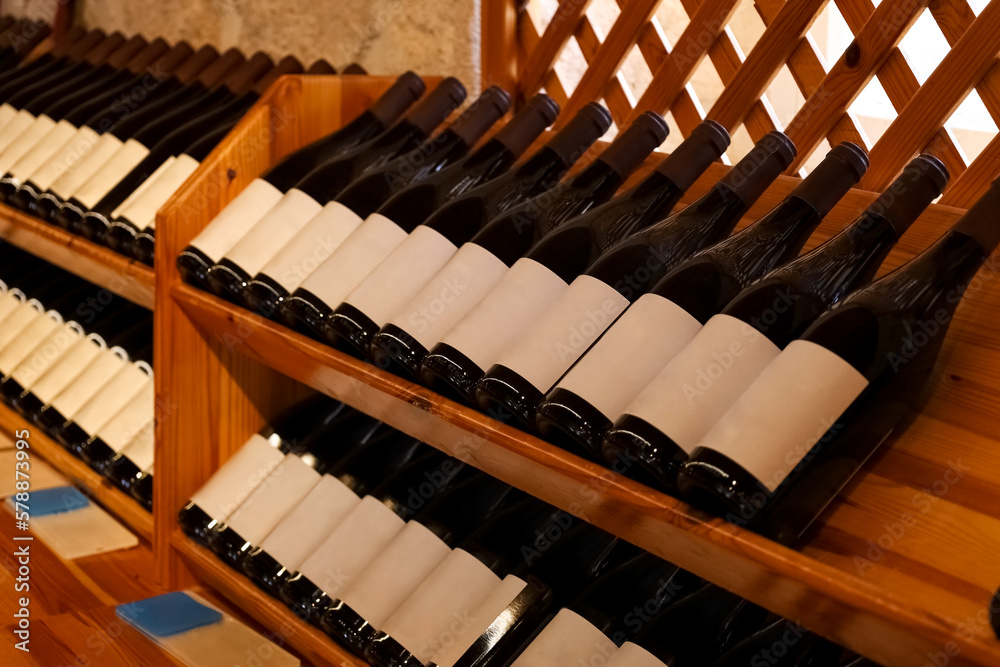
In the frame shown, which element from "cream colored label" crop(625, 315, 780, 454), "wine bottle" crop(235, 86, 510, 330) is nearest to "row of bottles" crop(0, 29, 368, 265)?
"wine bottle" crop(235, 86, 510, 330)

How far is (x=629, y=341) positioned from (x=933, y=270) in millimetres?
229

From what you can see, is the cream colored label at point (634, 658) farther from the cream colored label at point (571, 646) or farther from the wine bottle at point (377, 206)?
the wine bottle at point (377, 206)

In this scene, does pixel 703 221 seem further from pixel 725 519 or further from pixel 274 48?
pixel 274 48

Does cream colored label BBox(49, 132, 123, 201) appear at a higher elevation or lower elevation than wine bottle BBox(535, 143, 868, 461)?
lower

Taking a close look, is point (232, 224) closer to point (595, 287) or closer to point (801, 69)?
point (595, 287)

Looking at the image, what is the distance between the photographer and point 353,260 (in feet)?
2.85

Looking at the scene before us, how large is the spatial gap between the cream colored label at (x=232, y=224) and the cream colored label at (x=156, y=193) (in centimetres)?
14

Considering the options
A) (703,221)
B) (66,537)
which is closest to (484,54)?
(703,221)

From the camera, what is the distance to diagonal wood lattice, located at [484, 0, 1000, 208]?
879mm

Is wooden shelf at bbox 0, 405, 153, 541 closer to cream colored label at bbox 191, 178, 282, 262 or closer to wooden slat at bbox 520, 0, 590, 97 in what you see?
cream colored label at bbox 191, 178, 282, 262

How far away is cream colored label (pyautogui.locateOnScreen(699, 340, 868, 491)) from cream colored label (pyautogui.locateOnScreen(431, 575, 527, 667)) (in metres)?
0.30

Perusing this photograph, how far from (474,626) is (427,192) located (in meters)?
0.46

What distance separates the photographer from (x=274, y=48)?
1771 millimetres

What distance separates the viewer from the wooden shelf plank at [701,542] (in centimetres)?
48
